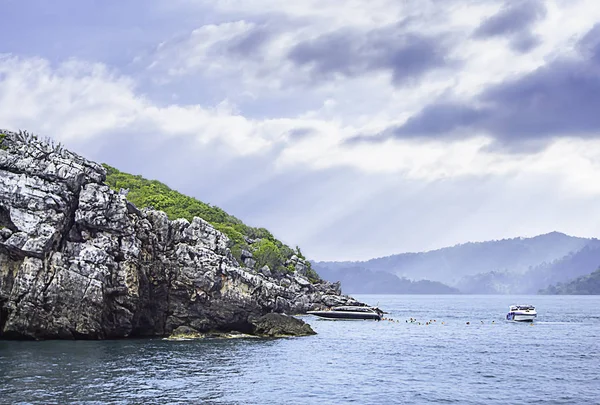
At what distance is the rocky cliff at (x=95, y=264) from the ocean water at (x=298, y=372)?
3651 millimetres

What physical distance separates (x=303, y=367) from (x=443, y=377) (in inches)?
518

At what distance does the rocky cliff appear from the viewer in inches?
2657

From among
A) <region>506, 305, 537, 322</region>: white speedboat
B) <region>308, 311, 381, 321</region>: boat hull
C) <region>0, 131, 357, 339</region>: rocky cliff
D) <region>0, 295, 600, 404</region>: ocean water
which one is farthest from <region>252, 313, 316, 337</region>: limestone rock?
<region>506, 305, 537, 322</region>: white speedboat

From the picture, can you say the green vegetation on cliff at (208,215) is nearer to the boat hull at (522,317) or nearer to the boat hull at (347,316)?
the boat hull at (347,316)

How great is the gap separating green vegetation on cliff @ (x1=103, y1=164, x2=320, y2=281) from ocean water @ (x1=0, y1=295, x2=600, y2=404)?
77.1 m

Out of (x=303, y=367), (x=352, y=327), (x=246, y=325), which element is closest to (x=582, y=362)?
(x=303, y=367)

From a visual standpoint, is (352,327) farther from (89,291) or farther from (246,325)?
(89,291)

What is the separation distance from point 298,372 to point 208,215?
5120 inches

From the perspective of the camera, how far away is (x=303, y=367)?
58.7m

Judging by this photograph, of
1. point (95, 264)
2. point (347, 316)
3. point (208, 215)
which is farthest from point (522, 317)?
point (95, 264)

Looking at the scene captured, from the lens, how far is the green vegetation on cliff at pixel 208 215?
158625 mm

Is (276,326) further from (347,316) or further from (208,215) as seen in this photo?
(208,215)

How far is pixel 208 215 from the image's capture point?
182500 millimetres

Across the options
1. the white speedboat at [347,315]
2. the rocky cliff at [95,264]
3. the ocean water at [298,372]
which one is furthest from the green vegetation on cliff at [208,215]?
the ocean water at [298,372]
